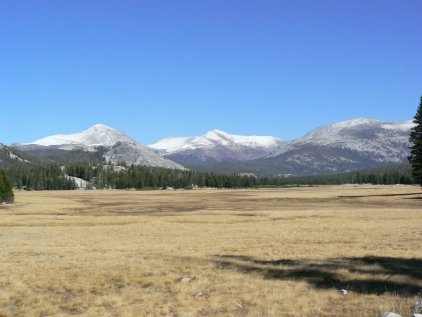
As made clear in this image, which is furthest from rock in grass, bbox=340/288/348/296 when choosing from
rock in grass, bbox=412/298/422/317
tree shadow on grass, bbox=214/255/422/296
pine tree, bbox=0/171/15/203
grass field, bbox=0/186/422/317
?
pine tree, bbox=0/171/15/203

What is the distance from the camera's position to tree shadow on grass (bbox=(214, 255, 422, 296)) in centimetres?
1880

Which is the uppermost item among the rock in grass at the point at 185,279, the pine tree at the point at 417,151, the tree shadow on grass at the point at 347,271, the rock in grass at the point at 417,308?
the pine tree at the point at 417,151

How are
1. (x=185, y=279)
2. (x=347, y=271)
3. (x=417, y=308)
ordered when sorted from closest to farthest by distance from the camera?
(x=417, y=308), (x=185, y=279), (x=347, y=271)

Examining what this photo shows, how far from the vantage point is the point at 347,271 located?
71.7 ft

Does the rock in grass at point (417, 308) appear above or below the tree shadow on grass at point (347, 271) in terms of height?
above

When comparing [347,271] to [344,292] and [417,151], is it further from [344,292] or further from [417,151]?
[417,151]

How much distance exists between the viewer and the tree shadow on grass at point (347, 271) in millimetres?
18797

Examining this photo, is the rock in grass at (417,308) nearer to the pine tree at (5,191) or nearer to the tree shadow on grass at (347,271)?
the tree shadow on grass at (347,271)

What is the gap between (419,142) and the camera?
85.8m

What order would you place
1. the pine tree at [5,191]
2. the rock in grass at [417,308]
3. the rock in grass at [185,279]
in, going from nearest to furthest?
1. the rock in grass at [417,308]
2. the rock in grass at [185,279]
3. the pine tree at [5,191]

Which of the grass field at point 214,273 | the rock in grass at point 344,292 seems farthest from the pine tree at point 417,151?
the rock in grass at point 344,292

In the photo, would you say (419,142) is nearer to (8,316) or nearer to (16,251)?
(16,251)

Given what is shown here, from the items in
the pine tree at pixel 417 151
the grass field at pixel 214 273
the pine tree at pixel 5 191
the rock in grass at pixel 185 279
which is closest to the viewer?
the grass field at pixel 214 273

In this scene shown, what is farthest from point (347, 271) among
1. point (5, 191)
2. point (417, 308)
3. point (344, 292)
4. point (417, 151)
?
point (5, 191)
